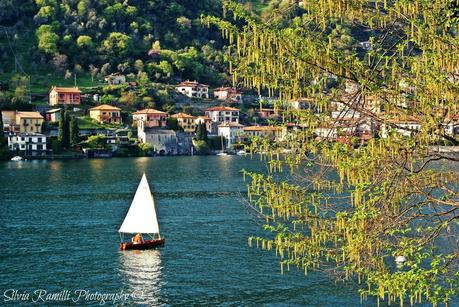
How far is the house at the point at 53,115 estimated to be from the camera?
195875 millimetres

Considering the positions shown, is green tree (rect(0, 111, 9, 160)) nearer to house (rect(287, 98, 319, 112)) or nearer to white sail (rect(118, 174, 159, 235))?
white sail (rect(118, 174, 159, 235))

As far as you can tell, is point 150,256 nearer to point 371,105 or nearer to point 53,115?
point 371,105

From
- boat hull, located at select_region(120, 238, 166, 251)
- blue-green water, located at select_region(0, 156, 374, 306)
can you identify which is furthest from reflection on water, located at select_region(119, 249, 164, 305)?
boat hull, located at select_region(120, 238, 166, 251)

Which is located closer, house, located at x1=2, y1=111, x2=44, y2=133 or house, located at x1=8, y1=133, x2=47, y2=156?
house, located at x1=8, y1=133, x2=47, y2=156

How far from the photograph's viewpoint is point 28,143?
177m

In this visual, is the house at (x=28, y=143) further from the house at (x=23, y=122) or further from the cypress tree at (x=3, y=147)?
the cypress tree at (x=3, y=147)

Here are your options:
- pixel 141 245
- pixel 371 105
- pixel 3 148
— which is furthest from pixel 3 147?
pixel 371 105

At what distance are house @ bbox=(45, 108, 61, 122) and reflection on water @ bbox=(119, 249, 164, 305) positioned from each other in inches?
5937

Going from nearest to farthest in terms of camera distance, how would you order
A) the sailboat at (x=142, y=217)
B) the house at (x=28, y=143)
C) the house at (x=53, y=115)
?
the sailboat at (x=142, y=217) < the house at (x=28, y=143) < the house at (x=53, y=115)

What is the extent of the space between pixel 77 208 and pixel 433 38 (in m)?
68.9

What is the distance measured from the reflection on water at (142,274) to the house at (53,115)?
15079 cm

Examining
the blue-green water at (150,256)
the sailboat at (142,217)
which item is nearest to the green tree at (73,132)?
the blue-green water at (150,256)

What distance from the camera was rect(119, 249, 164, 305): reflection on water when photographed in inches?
1528

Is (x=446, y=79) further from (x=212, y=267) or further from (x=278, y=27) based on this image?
(x=212, y=267)
